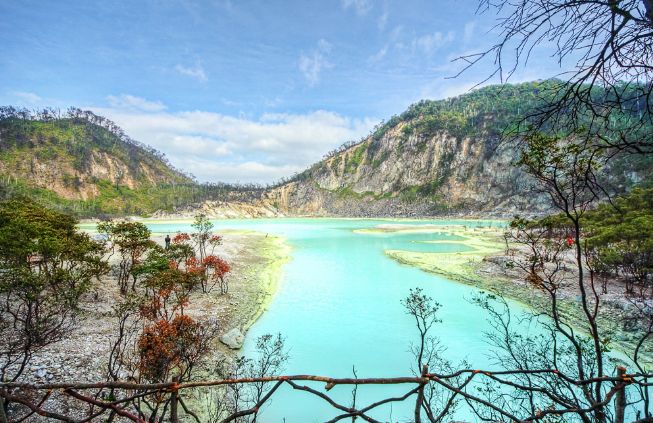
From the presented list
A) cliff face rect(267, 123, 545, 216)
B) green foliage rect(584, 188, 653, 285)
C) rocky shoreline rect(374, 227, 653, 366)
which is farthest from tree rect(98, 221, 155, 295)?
cliff face rect(267, 123, 545, 216)

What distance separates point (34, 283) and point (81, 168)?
12175cm

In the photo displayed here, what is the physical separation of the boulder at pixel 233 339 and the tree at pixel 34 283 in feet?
17.7

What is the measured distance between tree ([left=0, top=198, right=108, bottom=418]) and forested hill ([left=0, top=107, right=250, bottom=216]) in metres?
86.8

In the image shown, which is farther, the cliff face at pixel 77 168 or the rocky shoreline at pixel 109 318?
the cliff face at pixel 77 168

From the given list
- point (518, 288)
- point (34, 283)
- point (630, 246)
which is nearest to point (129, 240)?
point (34, 283)

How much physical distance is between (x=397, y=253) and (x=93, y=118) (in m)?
145

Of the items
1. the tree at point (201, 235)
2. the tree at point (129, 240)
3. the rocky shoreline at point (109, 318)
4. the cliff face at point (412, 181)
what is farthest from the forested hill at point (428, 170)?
the tree at point (129, 240)

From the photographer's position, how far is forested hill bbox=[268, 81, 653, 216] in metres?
103

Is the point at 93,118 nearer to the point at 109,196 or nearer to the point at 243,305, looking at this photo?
the point at 109,196

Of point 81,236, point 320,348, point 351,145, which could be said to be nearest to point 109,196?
point 351,145

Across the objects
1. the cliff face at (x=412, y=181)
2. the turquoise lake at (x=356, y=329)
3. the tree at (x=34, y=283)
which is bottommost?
the turquoise lake at (x=356, y=329)

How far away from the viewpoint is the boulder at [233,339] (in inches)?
520

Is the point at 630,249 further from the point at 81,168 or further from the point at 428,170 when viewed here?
the point at 81,168

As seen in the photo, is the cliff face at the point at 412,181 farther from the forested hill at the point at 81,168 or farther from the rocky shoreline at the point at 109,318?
the rocky shoreline at the point at 109,318
